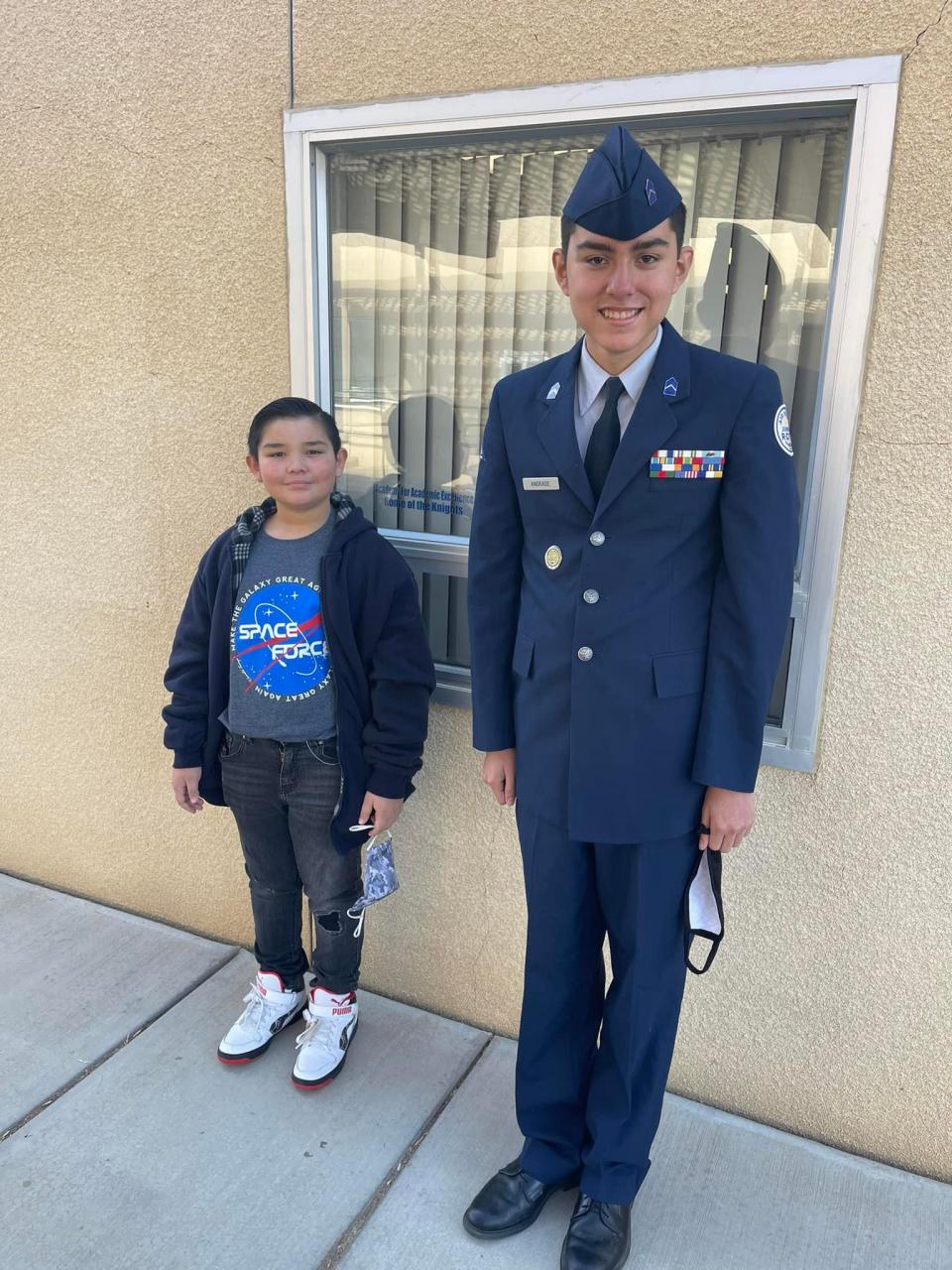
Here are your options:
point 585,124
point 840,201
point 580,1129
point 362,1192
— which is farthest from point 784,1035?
point 585,124

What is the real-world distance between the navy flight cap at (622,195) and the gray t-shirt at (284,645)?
1.02m

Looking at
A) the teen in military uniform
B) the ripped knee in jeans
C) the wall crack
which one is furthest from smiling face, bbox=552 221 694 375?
the ripped knee in jeans

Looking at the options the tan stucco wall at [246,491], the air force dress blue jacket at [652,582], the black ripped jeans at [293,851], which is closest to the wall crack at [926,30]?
the tan stucco wall at [246,491]

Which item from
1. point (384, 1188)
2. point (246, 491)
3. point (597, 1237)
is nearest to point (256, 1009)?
point (384, 1188)

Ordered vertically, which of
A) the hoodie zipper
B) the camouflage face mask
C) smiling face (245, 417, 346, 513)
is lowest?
the camouflage face mask

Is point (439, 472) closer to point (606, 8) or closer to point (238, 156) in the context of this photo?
point (238, 156)

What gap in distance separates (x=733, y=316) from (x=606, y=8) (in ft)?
2.29

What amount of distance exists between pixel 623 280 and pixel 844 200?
25.2 inches

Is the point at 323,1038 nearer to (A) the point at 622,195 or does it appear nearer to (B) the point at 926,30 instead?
(A) the point at 622,195

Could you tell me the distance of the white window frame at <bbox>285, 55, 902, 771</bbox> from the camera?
186 cm

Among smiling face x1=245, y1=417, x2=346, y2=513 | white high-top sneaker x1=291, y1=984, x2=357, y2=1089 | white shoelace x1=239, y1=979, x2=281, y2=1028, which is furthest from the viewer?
white shoelace x1=239, y1=979, x2=281, y2=1028

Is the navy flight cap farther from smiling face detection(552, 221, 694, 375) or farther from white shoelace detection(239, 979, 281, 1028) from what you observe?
white shoelace detection(239, 979, 281, 1028)

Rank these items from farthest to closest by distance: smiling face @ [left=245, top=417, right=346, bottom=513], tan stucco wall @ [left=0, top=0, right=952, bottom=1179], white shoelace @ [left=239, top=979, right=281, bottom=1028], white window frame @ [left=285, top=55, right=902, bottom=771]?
1. white shoelace @ [left=239, top=979, right=281, bottom=1028]
2. smiling face @ [left=245, top=417, right=346, bottom=513]
3. tan stucco wall @ [left=0, top=0, right=952, bottom=1179]
4. white window frame @ [left=285, top=55, right=902, bottom=771]

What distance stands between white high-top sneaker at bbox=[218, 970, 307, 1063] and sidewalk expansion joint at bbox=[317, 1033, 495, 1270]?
1.66 feet
